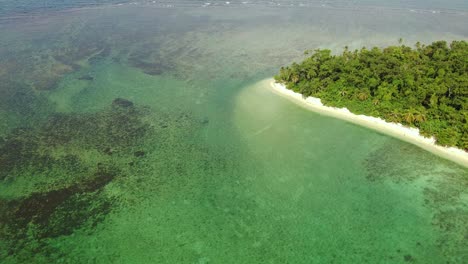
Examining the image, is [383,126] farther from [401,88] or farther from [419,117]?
[401,88]

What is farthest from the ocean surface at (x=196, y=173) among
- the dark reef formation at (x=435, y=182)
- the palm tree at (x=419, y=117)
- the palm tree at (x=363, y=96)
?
the palm tree at (x=363, y=96)

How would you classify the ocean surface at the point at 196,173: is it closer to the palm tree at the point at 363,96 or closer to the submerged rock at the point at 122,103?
the submerged rock at the point at 122,103

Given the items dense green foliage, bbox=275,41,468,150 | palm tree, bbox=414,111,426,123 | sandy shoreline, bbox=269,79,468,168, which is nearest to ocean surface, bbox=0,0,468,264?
sandy shoreline, bbox=269,79,468,168

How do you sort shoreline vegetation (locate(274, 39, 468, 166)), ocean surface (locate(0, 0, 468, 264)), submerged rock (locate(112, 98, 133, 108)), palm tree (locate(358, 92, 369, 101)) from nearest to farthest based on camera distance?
1. ocean surface (locate(0, 0, 468, 264))
2. shoreline vegetation (locate(274, 39, 468, 166))
3. palm tree (locate(358, 92, 369, 101))
4. submerged rock (locate(112, 98, 133, 108))

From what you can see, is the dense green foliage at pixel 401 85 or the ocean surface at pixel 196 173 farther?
the dense green foliage at pixel 401 85

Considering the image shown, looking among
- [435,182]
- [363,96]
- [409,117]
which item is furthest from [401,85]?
[435,182]

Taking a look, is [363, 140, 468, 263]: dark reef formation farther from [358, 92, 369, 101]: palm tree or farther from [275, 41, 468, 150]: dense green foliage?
[358, 92, 369, 101]: palm tree

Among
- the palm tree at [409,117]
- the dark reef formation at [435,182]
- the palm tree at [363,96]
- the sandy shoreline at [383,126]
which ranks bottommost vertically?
the dark reef formation at [435,182]
